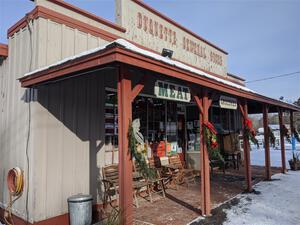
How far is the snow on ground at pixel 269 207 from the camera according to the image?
486 cm

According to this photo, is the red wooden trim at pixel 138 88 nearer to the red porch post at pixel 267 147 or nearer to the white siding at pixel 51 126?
the white siding at pixel 51 126

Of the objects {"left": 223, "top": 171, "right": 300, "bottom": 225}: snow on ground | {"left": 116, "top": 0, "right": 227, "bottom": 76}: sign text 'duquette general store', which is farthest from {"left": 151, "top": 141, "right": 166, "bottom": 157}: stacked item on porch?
{"left": 116, "top": 0, "right": 227, "bottom": 76}: sign text 'duquette general store'

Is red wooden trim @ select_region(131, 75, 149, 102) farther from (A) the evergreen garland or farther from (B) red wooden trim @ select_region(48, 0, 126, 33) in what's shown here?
(B) red wooden trim @ select_region(48, 0, 126, 33)

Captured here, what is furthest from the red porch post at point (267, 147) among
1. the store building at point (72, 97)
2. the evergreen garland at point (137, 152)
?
the evergreen garland at point (137, 152)

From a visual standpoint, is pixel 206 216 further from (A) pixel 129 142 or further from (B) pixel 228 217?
(A) pixel 129 142

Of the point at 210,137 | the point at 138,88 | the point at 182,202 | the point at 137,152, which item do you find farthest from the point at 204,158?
the point at 138,88

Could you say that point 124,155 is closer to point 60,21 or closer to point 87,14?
point 60,21

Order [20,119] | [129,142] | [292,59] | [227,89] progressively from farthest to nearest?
[292,59] < [227,89] < [20,119] < [129,142]

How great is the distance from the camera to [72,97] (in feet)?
17.0

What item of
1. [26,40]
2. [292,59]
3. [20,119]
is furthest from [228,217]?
[292,59]

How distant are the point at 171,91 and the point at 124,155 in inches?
59.4

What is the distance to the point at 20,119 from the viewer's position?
5.16m

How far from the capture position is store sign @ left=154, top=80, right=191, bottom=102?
427cm

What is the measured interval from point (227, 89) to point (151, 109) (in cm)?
228
